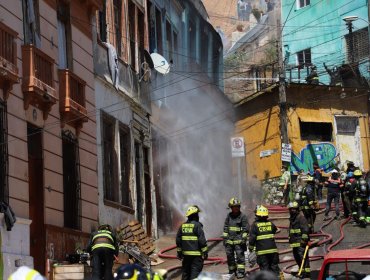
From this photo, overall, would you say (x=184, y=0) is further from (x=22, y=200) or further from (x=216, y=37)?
(x=22, y=200)

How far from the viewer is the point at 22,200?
1559 centimetres

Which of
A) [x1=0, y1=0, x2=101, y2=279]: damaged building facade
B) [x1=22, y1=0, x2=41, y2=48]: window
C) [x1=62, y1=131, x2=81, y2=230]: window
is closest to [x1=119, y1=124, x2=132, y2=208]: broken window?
[x1=0, y1=0, x2=101, y2=279]: damaged building facade

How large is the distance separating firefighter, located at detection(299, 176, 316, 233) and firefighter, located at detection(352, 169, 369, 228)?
3.82 ft

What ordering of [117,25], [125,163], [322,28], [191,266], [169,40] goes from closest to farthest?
[191,266] → [125,163] → [117,25] → [169,40] → [322,28]

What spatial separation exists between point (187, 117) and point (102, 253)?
60.3ft

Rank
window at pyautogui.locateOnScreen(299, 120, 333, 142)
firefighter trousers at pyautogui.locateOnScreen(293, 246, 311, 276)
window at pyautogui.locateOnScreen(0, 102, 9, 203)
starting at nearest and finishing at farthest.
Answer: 1. window at pyautogui.locateOnScreen(0, 102, 9, 203)
2. firefighter trousers at pyautogui.locateOnScreen(293, 246, 311, 276)
3. window at pyautogui.locateOnScreen(299, 120, 333, 142)

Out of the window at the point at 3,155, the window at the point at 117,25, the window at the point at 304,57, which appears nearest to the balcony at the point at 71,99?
the window at the point at 3,155

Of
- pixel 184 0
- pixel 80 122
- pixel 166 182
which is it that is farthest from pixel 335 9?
pixel 80 122

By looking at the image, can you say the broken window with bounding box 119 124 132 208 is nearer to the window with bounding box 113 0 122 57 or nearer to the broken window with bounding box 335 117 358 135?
the window with bounding box 113 0 122 57

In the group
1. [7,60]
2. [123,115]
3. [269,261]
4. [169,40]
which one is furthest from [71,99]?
[169,40]

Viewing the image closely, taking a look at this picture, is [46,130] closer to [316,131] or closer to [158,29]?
[158,29]

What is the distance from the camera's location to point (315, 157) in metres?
34.3

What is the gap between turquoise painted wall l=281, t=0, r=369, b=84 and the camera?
40.9 m

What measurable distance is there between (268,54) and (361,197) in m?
37.3
